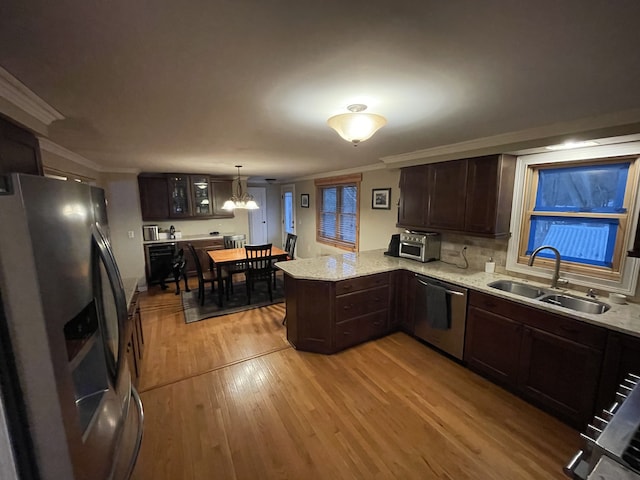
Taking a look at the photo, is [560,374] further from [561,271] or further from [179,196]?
[179,196]

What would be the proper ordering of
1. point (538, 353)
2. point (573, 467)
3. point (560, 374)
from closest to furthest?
1. point (573, 467)
2. point (560, 374)
3. point (538, 353)

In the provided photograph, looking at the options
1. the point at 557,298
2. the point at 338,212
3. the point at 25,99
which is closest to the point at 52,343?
the point at 25,99

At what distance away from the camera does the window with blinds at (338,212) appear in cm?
506

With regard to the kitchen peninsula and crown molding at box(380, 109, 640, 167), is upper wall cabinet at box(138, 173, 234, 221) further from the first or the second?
crown molding at box(380, 109, 640, 167)

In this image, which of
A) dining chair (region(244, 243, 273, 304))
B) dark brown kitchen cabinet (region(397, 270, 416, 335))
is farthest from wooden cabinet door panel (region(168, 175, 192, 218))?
dark brown kitchen cabinet (region(397, 270, 416, 335))

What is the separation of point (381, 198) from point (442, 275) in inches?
71.8

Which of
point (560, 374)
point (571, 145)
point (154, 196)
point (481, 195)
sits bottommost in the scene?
point (560, 374)

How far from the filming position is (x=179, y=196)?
566 centimetres

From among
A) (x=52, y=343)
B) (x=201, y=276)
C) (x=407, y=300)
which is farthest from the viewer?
(x=201, y=276)

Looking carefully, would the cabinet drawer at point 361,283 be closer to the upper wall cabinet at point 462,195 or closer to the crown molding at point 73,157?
the upper wall cabinet at point 462,195

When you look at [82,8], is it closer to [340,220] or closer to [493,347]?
[493,347]

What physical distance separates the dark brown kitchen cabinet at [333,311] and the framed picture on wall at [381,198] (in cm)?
148

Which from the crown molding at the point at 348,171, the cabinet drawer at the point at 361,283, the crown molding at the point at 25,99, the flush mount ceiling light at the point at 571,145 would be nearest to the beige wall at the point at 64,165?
the crown molding at the point at 25,99

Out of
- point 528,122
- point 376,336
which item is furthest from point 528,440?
point 528,122
